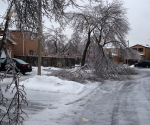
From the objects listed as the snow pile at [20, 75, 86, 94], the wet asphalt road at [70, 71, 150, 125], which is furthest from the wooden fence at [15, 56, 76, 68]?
the wet asphalt road at [70, 71, 150, 125]

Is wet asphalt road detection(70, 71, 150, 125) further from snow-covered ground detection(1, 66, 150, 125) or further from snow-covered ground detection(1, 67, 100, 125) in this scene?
snow-covered ground detection(1, 67, 100, 125)

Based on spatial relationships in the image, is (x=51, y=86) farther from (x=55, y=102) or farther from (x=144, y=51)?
(x=144, y=51)

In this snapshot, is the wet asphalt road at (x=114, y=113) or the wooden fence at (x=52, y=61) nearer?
the wet asphalt road at (x=114, y=113)

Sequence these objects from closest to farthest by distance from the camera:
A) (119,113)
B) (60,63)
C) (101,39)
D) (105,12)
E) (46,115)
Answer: (46,115)
(119,113)
(105,12)
(101,39)
(60,63)

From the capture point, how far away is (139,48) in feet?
229

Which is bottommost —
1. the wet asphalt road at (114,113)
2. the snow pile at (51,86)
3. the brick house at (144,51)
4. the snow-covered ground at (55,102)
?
the wet asphalt road at (114,113)

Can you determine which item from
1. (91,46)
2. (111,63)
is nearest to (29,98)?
(111,63)

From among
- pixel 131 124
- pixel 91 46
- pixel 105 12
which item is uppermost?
pixel 105 12

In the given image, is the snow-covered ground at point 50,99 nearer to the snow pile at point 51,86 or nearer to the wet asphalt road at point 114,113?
the snow pile at point 51,86

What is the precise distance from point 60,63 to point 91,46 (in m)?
9.44

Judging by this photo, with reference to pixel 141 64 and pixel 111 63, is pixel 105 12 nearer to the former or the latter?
pixel 111 63

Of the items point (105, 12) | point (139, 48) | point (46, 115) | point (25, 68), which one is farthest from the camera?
point (139, 48)

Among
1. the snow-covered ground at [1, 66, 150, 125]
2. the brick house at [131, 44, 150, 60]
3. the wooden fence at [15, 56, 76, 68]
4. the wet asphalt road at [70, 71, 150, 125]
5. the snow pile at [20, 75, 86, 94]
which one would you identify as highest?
the brick house at [131, 44, 150, 60]

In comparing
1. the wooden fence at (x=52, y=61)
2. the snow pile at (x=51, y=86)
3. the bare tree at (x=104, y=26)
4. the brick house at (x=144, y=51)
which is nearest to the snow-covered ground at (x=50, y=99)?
the snow pile at (x=51, y=86)
